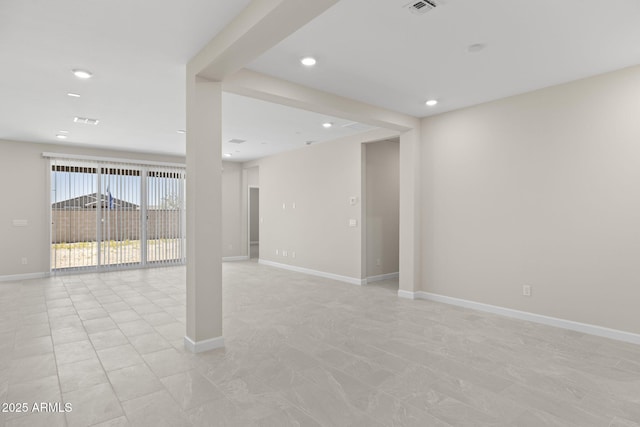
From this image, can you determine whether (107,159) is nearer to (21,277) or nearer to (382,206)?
(21,277)

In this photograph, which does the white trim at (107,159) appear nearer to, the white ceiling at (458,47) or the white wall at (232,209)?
the white wall at (232,209)

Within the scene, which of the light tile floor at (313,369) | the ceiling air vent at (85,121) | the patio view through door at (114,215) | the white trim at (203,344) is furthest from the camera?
the patio view through door at (114,215)

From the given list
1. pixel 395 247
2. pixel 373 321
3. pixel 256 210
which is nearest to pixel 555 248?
pixel 373 321

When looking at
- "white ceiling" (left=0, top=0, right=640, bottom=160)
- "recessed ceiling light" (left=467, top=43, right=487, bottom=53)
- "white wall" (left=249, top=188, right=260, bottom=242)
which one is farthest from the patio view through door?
"recessed ceiling light" (left=467, top=43, right=487, bottom=53)

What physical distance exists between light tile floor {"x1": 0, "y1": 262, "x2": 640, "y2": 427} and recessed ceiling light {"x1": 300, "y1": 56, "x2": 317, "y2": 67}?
279 cm

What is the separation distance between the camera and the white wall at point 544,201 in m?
3.62

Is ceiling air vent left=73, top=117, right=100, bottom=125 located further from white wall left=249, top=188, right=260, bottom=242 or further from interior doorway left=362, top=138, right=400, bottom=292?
white wall left=249, top=188, right=260, bottom=242

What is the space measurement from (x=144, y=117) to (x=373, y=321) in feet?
14.6

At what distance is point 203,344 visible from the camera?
3.30m

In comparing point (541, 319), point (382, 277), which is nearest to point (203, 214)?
point (541, 319)

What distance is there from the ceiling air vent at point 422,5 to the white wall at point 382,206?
400cm

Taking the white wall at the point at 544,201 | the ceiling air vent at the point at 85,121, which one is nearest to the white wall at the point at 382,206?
the white wall at the point at 544,201

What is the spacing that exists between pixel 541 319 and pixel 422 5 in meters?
3.75

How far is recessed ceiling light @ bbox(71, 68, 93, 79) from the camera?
3577 mm
